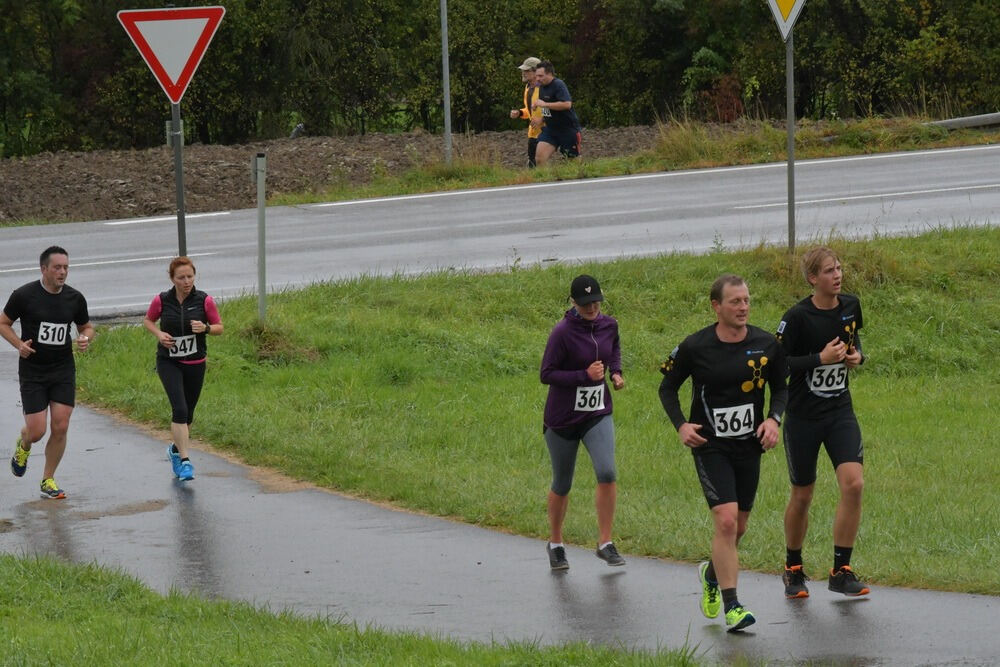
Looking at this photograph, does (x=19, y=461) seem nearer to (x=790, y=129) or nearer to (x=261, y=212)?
(x=261, y=212)

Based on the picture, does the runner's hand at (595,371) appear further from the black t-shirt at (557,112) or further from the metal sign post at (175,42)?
the black t-shirt at (557,112)

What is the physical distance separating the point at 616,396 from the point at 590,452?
15.9 feet

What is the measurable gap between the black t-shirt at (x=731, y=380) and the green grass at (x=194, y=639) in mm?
1429

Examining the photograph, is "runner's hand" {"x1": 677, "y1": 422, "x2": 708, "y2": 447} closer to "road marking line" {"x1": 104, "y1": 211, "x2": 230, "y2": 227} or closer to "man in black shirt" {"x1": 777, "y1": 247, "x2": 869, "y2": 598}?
"man in black shirt" {"x1": 777, "y1": 247, "x2": 869, "y2": 598}

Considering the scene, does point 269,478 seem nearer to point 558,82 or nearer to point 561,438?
point 561,438

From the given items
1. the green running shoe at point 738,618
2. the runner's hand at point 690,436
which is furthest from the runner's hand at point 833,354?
the green running shoe at point 738,618

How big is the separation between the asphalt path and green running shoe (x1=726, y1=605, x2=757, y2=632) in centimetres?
1017

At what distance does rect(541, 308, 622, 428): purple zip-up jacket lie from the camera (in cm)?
889

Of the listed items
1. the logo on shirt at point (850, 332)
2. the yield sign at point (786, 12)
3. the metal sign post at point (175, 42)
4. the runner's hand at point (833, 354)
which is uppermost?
the yield sign at point (786, 12)

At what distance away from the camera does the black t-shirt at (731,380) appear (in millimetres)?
7816

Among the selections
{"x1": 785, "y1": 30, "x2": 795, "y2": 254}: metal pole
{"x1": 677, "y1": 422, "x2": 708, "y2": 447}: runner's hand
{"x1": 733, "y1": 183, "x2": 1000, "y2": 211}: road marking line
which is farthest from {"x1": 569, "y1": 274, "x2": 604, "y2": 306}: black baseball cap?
{"x1": 733, "y1": 183, "x2": 1000, "y2": 211}: road marking line

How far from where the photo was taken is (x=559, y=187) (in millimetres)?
24016

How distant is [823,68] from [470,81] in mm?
9415

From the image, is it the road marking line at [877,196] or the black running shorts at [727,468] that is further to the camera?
the road marking line at [877,196]
